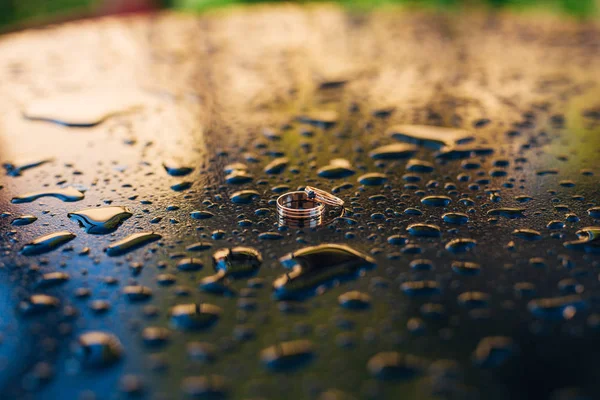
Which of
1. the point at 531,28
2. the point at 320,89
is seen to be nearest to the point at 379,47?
the point at 320,89

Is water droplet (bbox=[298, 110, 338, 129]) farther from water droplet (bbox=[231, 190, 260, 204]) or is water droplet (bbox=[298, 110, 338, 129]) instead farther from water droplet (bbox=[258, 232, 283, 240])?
water droplet (bbox=[258, 232, 283, 240])

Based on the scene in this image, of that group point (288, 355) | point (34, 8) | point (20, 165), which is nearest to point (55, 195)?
point (20, 165)

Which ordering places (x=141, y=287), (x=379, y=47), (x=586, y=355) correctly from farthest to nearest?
(x=379, y=47) → (x=141, y=287) → (x=586, y=355)

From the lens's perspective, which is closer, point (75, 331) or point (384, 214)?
point (75, 331)

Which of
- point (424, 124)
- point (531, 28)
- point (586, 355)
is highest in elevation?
point (531, 28)

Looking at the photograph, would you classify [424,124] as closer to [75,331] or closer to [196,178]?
[196,178]

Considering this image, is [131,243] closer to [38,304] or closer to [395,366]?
[38,304]

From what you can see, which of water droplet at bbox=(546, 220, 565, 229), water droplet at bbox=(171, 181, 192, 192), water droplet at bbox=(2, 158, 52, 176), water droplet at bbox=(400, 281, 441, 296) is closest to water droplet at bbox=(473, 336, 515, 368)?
water droplet at bbox=(400, 281, 441, 296)

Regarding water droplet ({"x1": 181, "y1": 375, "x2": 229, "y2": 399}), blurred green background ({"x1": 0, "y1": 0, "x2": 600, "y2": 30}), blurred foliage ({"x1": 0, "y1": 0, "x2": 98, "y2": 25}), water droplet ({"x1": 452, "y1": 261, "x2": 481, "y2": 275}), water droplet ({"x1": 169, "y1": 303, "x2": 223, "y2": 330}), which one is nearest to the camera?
water droplet ({"x1": 181, "y1": 375, "x2": 229, "y2": 399})
